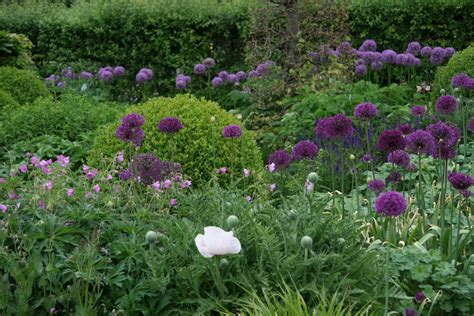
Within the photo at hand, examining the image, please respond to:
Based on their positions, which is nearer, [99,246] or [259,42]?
[99,246]

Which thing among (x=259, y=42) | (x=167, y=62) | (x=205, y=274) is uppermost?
(x=205, y=274)

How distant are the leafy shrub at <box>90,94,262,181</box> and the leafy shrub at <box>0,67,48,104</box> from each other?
3248 millimetres

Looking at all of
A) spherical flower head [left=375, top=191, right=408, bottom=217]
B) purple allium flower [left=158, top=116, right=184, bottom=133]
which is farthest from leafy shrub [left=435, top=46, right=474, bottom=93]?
spherical flower head [left=375, top=191, right=408, bottom=217]

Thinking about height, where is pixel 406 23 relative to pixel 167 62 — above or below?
above

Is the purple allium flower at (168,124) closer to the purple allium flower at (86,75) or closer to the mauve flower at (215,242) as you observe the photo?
the mauve flower at (215,242)

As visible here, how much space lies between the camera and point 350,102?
20.7ft

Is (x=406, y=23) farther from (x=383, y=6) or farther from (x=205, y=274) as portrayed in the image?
(x=205, y=274)

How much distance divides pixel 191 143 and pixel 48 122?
6.58ft

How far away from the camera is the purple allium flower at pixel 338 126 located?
357 centimetres

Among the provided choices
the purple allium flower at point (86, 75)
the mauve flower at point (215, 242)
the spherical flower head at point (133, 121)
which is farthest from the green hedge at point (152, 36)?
the mauve flower at point (215, 242)

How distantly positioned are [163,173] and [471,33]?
751cm

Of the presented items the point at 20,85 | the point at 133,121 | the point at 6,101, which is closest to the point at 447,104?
the point at 133,121

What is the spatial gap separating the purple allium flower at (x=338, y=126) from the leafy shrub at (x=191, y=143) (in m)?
1.45

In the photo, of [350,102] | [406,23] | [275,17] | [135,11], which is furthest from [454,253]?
[135,11]
